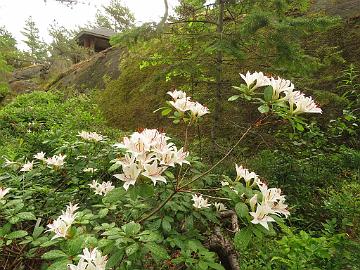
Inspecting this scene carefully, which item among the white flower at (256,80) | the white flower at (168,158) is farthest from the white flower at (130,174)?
the white flower at (256,80)

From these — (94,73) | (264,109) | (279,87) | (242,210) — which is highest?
(94,73)

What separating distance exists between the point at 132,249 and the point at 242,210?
1.80ft

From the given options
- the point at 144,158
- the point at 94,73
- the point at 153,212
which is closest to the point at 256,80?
the point at 144,158

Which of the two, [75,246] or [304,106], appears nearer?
[75,246]

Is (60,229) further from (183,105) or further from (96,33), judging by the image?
(96,33)

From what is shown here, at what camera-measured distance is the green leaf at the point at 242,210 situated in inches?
57.7

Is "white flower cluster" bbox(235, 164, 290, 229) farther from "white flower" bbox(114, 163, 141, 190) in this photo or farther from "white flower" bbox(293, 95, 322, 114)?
"white flower" bbox(114, 163, 141, 190)

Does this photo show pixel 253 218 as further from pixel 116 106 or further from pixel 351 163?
pixel 116 106

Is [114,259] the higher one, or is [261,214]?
[261,214]

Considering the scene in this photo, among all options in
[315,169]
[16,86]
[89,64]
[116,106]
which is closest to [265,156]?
[315,169]

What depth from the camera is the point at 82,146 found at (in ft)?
10.2

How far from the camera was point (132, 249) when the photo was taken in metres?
1.34

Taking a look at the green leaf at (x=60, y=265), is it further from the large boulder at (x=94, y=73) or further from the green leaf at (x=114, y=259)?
the large boulder at (x=94, y=73)

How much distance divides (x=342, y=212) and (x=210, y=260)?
188cm
